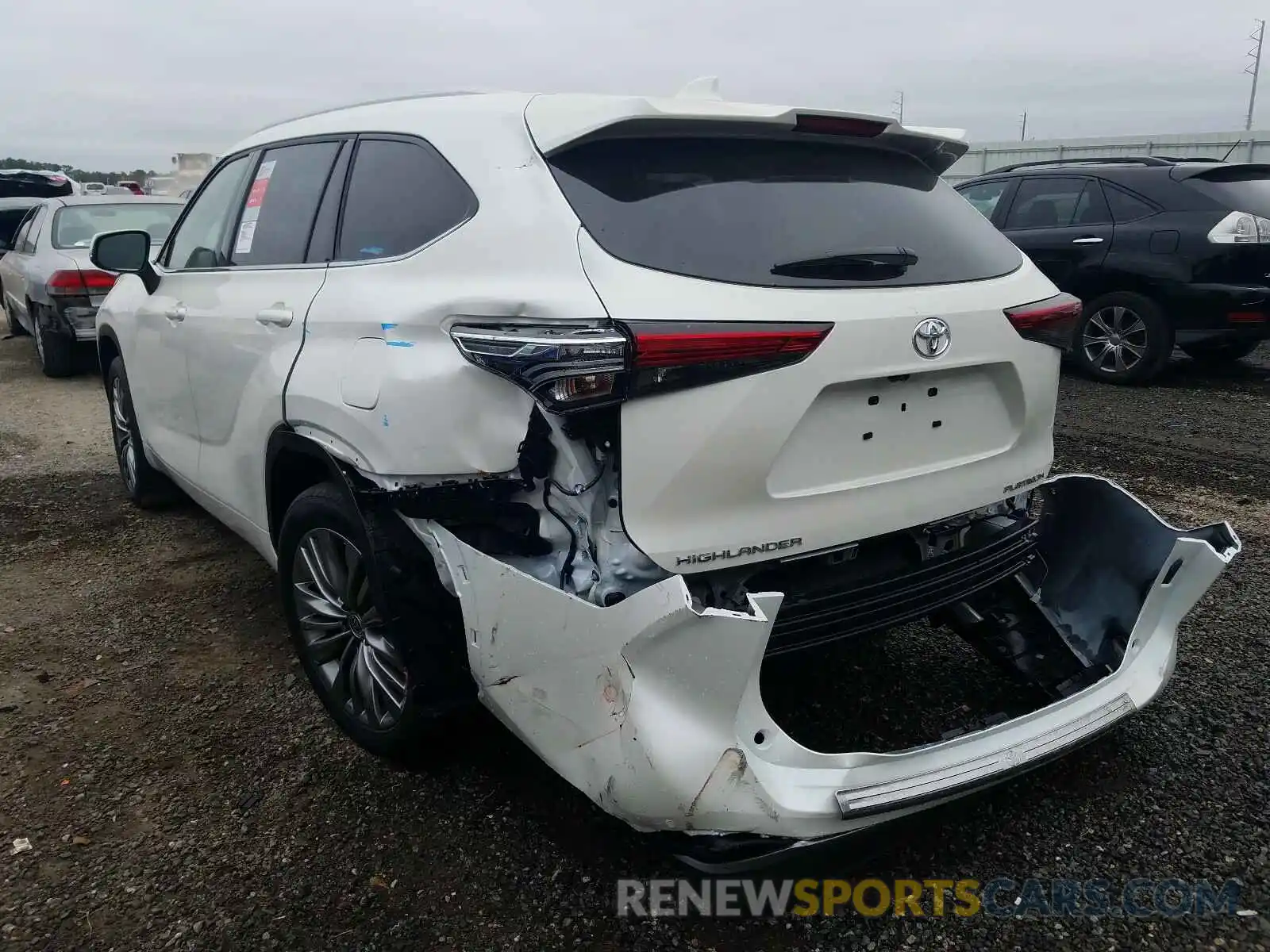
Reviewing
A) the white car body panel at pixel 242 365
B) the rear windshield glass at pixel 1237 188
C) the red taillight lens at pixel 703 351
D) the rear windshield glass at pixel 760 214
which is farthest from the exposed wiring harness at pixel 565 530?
the rear windshield glass at pixel 1237 188

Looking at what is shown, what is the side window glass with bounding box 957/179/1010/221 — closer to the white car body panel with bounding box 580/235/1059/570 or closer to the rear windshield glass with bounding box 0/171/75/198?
the white car body panel with bounding box 580/235/1059/570

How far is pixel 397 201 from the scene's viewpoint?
2623 mm

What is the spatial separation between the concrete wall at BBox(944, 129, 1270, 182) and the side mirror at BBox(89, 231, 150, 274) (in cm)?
1524

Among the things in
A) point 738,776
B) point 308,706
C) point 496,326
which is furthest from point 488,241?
point 308,706

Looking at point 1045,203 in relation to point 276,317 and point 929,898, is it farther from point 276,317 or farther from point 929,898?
point 929,898

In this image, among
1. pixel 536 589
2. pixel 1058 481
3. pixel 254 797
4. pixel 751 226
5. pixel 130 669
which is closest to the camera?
pixel 536 589

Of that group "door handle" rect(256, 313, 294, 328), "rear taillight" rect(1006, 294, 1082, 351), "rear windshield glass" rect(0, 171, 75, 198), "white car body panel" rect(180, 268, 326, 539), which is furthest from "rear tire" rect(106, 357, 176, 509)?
"rear windshield glass" rect(0, 171, 75, 198)

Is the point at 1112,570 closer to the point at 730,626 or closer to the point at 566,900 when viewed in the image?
the point at 730,626

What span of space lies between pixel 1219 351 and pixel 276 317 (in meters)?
7.90

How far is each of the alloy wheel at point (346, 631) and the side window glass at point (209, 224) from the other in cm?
132

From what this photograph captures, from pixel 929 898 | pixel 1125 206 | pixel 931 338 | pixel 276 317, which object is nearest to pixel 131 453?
pixel 276 317

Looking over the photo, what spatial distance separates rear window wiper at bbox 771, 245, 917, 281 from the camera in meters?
2.20

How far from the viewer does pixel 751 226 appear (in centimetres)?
224

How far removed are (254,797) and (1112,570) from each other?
2504 mm
